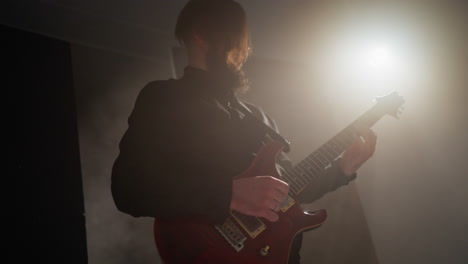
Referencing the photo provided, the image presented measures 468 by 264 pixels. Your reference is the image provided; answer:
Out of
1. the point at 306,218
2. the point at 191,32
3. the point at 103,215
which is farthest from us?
the point at 103,215

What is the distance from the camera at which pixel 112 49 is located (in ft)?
5.74

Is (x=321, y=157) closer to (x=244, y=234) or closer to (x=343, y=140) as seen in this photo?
(x=343, y=140)

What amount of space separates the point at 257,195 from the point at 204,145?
21cm

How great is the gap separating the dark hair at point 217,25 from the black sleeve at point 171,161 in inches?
9.1

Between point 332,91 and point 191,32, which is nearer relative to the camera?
point 191,32

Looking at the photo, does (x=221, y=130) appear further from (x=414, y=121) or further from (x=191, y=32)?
(x=414, y=121)

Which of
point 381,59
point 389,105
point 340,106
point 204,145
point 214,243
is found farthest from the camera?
point 340,106

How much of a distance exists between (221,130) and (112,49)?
1095 mm

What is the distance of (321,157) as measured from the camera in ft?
3.53

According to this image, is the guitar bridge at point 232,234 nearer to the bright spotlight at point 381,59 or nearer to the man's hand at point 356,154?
the man's hand at point 356,154

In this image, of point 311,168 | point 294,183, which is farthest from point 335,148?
point 294,183

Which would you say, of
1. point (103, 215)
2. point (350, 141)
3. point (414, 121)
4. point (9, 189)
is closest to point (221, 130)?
point (350, 141)

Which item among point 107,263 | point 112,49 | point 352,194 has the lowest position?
point 107,263

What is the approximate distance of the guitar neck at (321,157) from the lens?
0.97m
